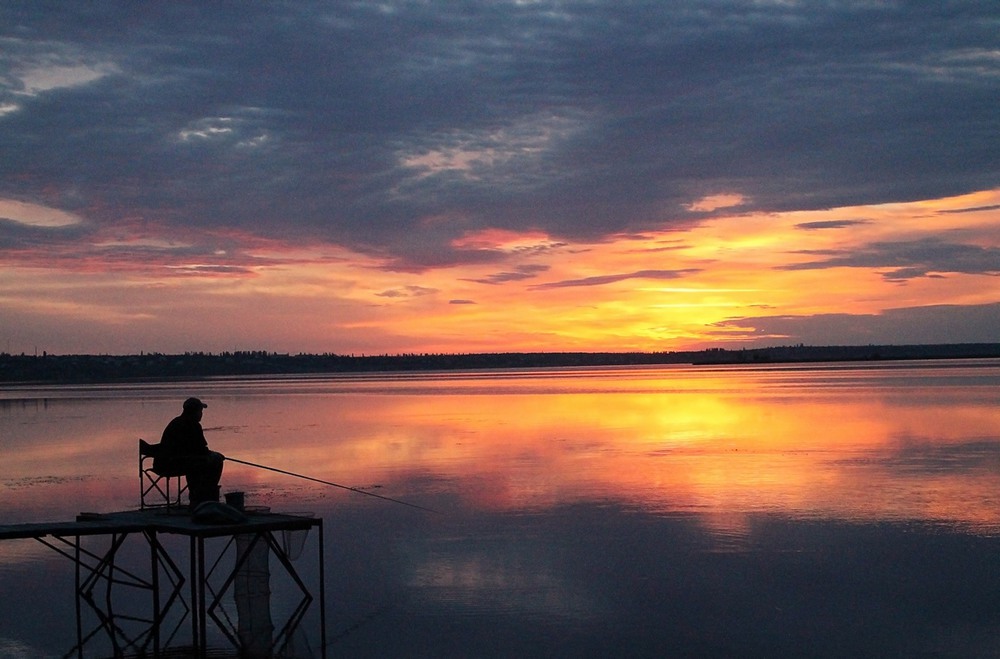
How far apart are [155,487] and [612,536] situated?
6745 millimetres

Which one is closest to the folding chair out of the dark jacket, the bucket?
the dark jacket

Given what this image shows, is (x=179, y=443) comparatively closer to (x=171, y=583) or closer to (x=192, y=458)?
(x=192, y=458)

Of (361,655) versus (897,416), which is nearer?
(361,655)

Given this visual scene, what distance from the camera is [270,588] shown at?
31.3ft

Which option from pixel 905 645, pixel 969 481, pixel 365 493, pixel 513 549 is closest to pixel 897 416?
pixel 969 481

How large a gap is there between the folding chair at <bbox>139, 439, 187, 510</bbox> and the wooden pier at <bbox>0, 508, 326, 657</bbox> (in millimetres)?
338

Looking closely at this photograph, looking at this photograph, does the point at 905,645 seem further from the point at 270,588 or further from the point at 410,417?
the point at 410,417

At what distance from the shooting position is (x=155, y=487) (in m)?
14.4

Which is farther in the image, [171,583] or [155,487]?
[155,487]

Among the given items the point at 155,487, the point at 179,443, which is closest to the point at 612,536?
the point at 179,443

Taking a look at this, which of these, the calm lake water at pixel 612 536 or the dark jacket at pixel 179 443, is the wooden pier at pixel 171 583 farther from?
the dark jacket at pixel 179 443

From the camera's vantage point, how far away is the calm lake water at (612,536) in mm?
7996

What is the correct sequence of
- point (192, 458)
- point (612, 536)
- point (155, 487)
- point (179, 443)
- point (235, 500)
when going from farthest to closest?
1. point (155, 487)
2. point (612, 536)
3. point (179, 443)
4. point (192, 458)
5. point (235, 500)

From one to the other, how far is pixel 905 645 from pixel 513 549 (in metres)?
4.31
